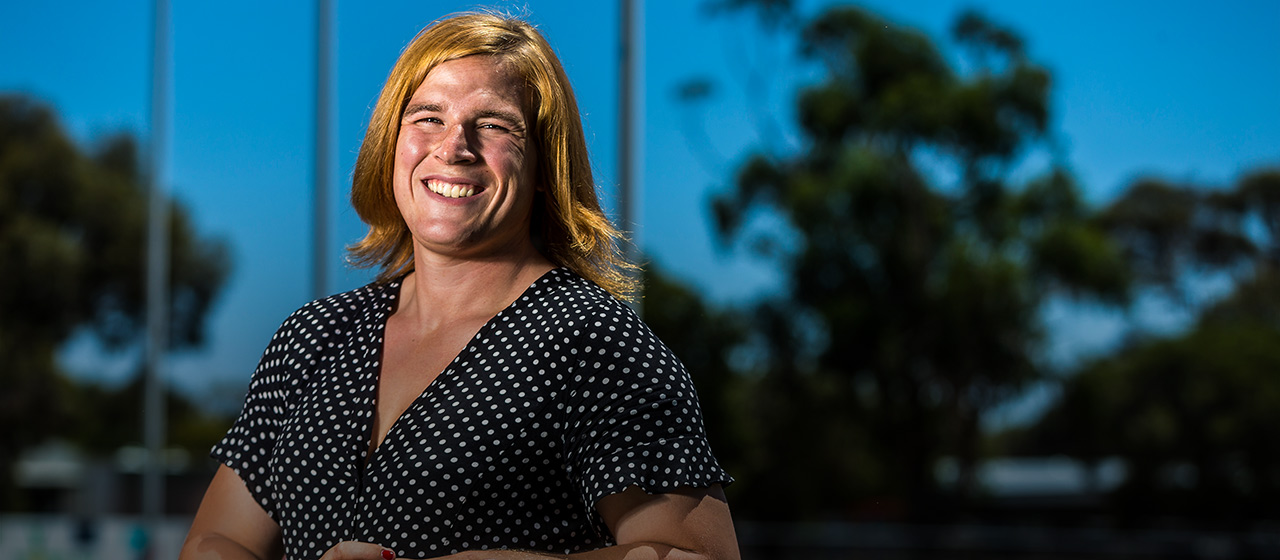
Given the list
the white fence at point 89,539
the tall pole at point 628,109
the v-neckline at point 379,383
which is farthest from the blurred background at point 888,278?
the v-neckline at point 379,383

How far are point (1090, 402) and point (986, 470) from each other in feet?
1.83

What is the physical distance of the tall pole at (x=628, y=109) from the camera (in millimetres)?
2133

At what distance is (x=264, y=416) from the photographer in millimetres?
912

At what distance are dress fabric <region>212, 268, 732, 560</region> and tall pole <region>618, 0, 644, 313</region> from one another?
122cm

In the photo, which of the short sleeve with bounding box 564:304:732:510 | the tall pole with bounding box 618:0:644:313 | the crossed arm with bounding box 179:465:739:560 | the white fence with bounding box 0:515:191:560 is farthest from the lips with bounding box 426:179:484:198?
the white fence with bounding box 0:515:191:560

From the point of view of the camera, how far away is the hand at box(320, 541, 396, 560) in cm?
73

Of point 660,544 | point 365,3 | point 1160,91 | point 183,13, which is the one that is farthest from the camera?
point 1160,91

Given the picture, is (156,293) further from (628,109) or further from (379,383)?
(379,383)

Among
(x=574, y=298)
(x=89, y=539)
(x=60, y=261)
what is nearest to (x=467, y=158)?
(x=574, y=298)

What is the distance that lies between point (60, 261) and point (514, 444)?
4.12 m

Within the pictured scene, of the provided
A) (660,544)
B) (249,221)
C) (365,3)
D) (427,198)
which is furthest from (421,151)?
(249,221)

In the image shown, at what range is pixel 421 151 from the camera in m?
0.82

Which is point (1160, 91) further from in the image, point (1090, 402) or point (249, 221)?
point (249, 221)

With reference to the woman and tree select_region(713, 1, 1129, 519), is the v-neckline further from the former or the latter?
tree select_region(713, 1, 1129, 519)
